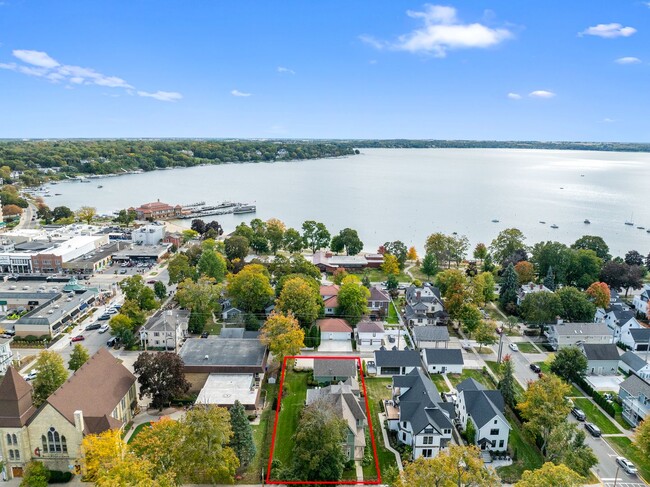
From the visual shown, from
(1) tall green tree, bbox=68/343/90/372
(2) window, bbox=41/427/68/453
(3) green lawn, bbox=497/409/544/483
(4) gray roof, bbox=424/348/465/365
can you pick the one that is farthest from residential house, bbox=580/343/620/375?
(1) tall green tree, bbox=68/343/90/372

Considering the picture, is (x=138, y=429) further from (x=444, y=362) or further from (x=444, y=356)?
(x=444, y=356)

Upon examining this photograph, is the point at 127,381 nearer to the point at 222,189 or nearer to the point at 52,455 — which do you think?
the point at 52,455

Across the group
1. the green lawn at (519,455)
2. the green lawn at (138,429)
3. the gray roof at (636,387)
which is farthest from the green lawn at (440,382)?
the green lawn at (138,429)

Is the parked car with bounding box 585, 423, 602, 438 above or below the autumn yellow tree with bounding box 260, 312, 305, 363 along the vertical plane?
below

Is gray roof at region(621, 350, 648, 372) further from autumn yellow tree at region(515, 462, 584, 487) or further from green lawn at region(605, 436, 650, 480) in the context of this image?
autumn yellow tree at region(515, 462, 584, 487)

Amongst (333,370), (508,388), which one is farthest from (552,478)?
(333,370)

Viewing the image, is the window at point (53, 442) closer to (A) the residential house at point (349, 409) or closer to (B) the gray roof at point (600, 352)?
(A) the residential house at point (349, 409)
